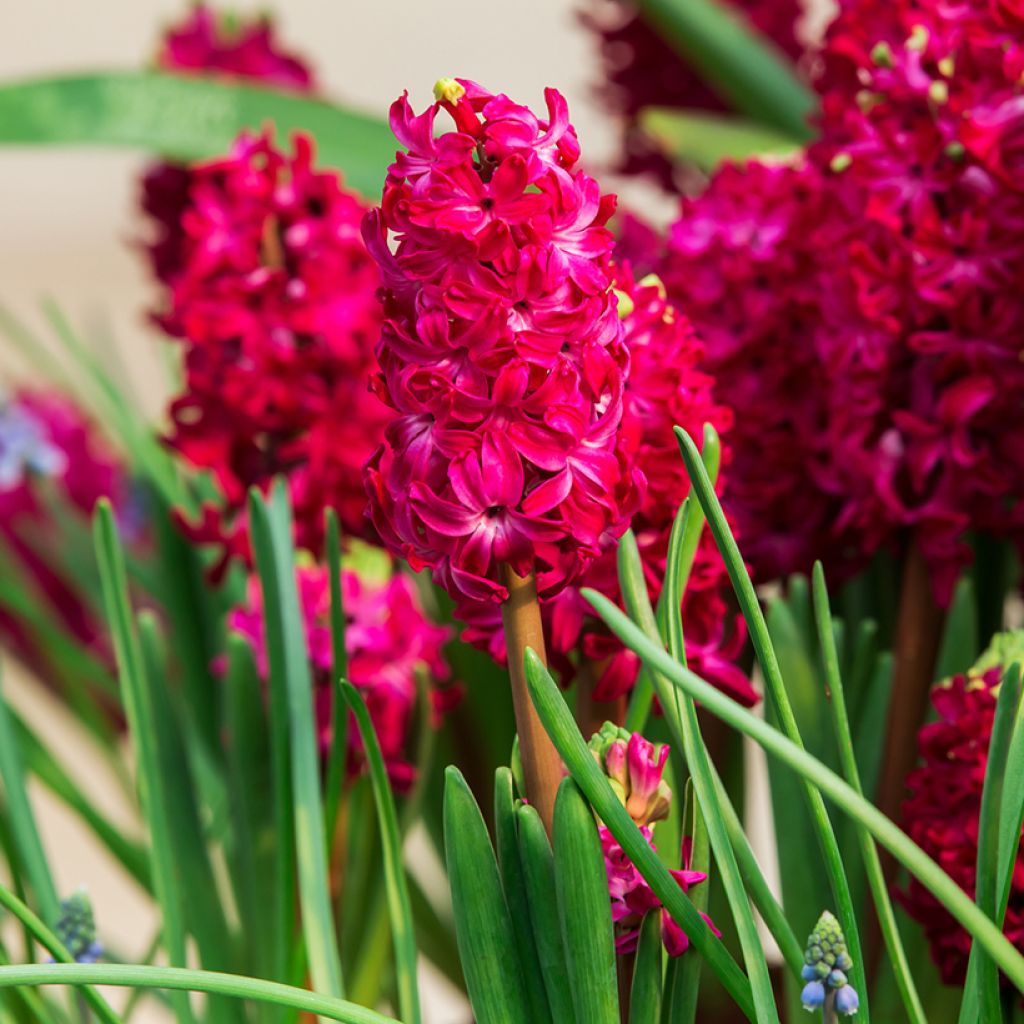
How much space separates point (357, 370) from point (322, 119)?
11 cm

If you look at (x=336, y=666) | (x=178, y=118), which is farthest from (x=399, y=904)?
(x=178, y=118)

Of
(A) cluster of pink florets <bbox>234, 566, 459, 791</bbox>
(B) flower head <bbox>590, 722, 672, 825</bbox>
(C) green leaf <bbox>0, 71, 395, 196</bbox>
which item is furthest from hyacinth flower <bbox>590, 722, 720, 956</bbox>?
(C) green leaf <bbox>0, 71, 395, 196</bbox>

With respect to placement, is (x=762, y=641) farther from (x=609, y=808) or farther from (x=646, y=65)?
(x=646, y=65)

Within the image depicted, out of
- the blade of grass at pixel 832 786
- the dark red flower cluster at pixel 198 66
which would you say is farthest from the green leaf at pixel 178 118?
the blade of grass at pixel 832 786

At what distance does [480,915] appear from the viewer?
0.17m

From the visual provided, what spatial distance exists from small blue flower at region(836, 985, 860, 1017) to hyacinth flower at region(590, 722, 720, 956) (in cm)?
2

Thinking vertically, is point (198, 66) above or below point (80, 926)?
above

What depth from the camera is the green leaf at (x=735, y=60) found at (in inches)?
16.0

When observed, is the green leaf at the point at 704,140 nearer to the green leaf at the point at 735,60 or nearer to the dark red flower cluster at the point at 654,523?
the green leaf at the point at 735,60

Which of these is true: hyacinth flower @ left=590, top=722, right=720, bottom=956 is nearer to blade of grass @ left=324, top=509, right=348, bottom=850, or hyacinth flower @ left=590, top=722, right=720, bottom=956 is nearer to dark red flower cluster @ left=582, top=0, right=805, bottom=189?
blade of grass @ left=324, top=509, right=348, bottom=850

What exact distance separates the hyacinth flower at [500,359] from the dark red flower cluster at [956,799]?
0.08 meters

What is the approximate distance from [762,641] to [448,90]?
0.08 m

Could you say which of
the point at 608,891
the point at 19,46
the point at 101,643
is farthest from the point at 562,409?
the point at 19,46

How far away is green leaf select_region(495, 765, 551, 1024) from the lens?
6.6 inches
